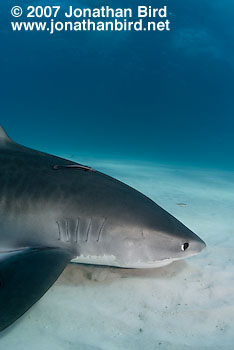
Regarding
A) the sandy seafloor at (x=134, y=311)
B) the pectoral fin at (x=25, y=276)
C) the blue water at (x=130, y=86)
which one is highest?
the blue water at (x=130, y=86)

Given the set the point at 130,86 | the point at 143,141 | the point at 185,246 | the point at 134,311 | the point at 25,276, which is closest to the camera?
the point at 25,276

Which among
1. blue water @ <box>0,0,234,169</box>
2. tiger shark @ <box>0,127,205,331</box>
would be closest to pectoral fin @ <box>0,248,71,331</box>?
tiger shark @ <box>0,127,205,331</box>

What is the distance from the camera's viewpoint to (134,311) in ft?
7.14

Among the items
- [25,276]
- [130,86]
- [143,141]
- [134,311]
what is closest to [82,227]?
[25,276]

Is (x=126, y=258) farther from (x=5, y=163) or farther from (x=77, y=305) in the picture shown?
(x=5, y=163)

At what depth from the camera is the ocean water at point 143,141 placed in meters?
2.00

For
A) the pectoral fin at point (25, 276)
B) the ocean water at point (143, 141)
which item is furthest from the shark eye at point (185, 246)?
the pectoral fin at point (25, 276)

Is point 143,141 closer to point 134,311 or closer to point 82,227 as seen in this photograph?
point 82,227

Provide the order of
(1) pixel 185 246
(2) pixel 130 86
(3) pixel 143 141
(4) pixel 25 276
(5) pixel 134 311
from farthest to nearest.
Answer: (3) pixel 143 141, (2) pixel 130 86, (1) pixel 185 246, (5) pixel 134 311, (4) pixel 25 276

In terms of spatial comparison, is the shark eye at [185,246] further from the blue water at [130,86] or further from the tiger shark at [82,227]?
the blue water at [130,86]

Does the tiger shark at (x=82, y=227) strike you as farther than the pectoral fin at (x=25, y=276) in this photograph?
Yes

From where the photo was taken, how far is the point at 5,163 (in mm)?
2555

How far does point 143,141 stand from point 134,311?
109939 millimetres

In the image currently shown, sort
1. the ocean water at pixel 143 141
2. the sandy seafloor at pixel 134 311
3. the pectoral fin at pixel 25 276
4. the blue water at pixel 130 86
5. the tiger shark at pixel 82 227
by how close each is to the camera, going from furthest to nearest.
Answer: the blue water at pixel 130 86
the tiger shark at pixel 82 227
the ocean water at pixel 143 141
the sandy seafloor at pixel 134 311
the pectoral fin at pixel 25 276
